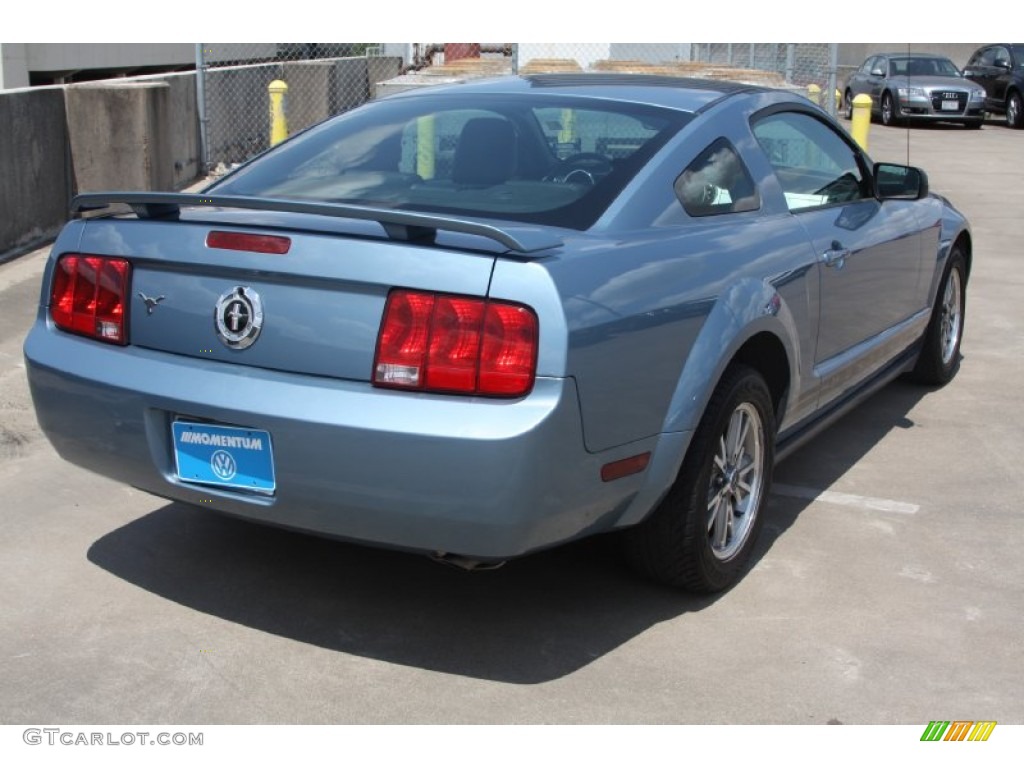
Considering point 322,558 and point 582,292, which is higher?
point 582,292

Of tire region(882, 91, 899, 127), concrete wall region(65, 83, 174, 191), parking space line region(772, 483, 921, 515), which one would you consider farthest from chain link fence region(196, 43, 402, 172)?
tire region(882, 91, 899, 127)

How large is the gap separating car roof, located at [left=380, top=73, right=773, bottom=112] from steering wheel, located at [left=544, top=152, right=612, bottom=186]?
39 centimetres

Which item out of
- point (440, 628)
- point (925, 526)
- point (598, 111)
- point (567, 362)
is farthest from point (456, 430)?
point (925, 526)

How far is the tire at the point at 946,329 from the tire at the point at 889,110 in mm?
19554

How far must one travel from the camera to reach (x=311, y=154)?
4.62 meters

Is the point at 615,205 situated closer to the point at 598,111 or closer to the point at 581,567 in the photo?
the point at 598,111

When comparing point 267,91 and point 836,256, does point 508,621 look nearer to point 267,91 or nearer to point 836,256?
point 836,256

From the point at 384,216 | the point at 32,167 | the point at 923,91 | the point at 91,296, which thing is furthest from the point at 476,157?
the point at 923,91

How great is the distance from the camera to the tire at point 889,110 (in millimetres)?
25502

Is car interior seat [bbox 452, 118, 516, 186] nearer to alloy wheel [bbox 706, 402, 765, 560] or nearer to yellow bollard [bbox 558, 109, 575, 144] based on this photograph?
yellow bollard [bbox 558, 109, 575, 144]

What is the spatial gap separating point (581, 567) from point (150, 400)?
1566mm

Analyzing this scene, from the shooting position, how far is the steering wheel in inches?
162
